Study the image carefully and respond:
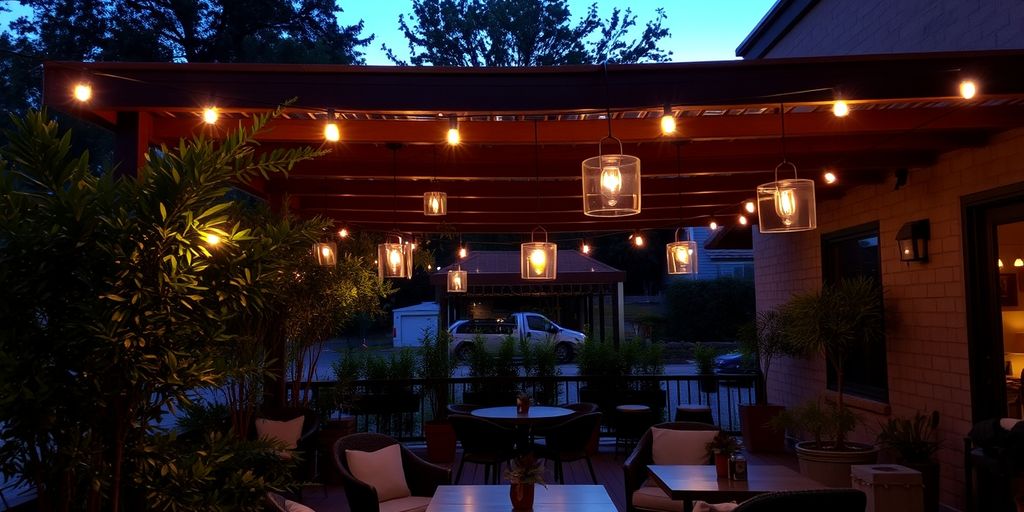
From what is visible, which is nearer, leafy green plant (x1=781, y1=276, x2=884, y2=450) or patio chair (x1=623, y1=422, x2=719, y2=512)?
patio chair (x1=623, y1=422, x2=719, y2=512)

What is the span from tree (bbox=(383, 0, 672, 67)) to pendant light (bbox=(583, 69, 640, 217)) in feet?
54.6

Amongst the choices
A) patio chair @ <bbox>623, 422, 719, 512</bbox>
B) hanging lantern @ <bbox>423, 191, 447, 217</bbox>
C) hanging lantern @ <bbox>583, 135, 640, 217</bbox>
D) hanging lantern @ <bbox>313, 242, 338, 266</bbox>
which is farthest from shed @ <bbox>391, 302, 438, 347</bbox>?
hanging lantern @ <bbox>583, 135, 640, 217</bbox>

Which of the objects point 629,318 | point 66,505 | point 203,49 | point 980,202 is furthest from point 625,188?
Result: point 629,318

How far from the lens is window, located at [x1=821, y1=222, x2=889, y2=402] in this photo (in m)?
7.54

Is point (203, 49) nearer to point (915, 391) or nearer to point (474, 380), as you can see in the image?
point (474, 380)

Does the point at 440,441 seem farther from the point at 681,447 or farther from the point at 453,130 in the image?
the point at 453,130

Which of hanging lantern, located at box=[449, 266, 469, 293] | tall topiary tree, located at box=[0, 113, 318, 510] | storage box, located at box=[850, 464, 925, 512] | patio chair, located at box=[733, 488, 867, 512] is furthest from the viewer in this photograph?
hanging lantern, located at box=[449, 266, 469, 293]

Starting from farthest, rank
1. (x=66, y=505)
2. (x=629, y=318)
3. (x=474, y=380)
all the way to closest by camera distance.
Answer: (x=629, y=318) → (x=474, y=380) → (x=66, y=505)

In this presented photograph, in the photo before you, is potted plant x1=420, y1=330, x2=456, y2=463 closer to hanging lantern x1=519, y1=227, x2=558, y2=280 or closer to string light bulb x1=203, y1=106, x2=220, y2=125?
hanging lantern x1=519, y1=227, x2=558, y2=280

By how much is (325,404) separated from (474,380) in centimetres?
197

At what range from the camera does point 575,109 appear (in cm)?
452

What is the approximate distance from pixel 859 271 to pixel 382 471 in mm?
5292

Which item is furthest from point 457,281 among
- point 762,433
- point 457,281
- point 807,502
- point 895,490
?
point 807,502

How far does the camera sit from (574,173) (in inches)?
→ 262
